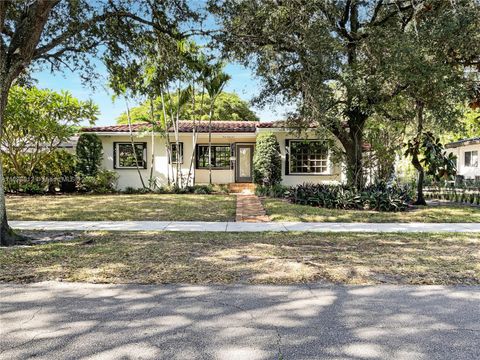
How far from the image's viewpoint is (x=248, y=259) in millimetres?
5898

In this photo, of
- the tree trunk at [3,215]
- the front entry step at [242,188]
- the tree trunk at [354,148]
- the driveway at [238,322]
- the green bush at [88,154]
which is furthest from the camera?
the front entry step at [242,188]

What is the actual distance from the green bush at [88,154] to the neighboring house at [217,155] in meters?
0.64

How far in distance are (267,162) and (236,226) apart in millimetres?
9196

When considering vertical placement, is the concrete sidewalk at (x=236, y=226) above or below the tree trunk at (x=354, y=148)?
below

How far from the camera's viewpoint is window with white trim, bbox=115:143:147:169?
20328 millimetres

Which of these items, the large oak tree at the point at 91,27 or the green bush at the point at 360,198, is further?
the green bush at the point at 360,198

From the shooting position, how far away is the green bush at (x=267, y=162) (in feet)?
60.4

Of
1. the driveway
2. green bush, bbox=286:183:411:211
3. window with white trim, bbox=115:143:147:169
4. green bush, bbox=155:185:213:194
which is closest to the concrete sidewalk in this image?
green bush, bbox=286:183:411:211

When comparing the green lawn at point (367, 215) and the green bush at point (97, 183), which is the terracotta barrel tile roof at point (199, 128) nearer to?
the green bush at point (97, 183)

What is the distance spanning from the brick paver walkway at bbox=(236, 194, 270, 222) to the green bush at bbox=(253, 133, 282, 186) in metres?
3.71

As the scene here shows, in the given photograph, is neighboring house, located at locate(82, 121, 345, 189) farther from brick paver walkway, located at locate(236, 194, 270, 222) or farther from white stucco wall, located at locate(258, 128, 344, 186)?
brick paver walkway, located at locate(236, 194, 270, 222)

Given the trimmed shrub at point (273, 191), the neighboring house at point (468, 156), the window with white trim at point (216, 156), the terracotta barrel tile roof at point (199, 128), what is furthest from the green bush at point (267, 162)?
the neighboring house at point (468, 156)

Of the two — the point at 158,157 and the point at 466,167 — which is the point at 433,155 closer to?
the point at 158,157

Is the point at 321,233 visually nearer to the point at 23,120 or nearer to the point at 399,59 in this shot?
the point at 399,59
